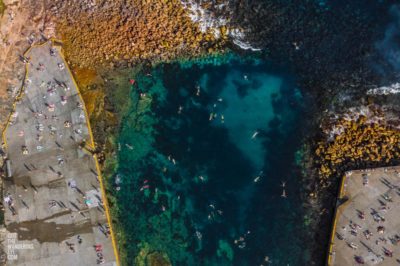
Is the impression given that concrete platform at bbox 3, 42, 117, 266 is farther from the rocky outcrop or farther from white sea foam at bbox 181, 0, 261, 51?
white sea foam at bbox 181, 0, 261, 51

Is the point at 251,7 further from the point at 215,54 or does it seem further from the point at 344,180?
the point at 344,180

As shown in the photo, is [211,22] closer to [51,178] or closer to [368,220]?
[51,178]

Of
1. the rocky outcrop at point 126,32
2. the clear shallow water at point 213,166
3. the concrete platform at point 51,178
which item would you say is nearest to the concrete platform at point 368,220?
the clear shallow water at point 213,166

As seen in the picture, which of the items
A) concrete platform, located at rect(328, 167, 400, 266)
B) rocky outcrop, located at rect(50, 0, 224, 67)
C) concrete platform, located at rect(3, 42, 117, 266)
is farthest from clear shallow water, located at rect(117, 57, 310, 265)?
concrete platform, located at rect(328, 167, 400, 266)

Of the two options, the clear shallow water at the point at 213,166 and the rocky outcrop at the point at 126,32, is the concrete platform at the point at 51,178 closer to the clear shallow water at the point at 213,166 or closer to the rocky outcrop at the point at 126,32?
the rocky outcrop at the point at 126,32

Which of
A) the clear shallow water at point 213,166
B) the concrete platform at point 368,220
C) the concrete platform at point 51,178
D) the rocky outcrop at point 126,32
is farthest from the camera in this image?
the rocky outcrop at point 126,32

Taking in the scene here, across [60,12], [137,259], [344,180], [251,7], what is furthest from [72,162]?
[344,180]
